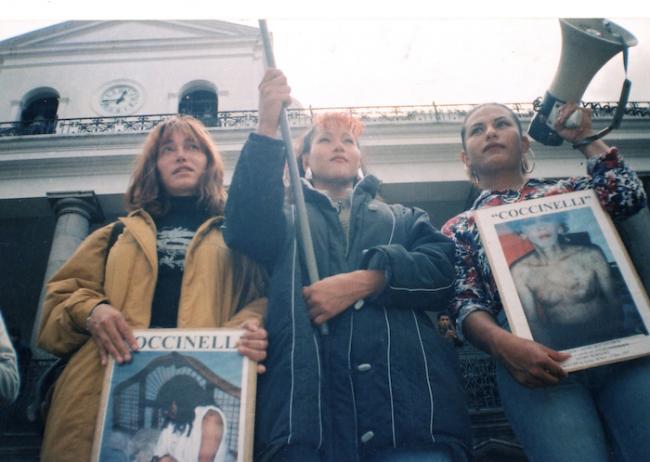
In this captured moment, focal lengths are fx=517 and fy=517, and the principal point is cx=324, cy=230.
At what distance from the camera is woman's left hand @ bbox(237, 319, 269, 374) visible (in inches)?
63.7

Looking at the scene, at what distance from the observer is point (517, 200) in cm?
219

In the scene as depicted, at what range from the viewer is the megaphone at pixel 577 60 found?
7.66ft

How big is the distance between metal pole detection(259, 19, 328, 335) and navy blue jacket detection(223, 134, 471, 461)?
46 millimetres

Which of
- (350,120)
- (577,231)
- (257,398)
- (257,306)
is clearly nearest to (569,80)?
(577,231)

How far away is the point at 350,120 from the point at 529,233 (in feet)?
3.62

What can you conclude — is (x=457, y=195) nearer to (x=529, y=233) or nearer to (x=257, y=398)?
(x=529, y=233)

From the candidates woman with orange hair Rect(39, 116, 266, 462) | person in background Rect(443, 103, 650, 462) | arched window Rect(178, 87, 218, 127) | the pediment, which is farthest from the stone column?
person in background Rect(443, 103, 650, 462)

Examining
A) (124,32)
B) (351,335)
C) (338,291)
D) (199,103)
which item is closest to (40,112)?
(124,32)

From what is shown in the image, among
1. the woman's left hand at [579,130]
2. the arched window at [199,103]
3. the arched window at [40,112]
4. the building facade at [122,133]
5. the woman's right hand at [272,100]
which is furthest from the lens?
the arched window at [199,103]

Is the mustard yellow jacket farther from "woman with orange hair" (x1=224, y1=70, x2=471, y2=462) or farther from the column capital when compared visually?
the column capital

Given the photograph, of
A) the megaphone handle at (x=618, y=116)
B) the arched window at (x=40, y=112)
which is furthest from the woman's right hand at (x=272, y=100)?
the arched window at (x=40, y=112)

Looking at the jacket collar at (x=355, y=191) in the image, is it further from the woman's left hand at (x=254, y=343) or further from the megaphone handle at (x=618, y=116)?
the megaphone handle at (x=618, y=116)

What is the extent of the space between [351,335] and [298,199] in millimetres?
584

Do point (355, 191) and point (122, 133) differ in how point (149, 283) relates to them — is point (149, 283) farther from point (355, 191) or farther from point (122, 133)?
point (122, 133)
